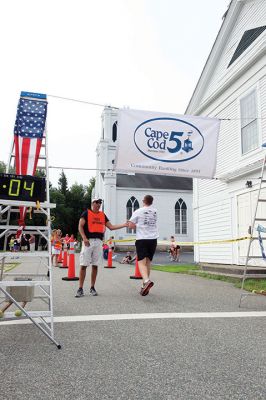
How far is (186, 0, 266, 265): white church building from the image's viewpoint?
1299 centimetres

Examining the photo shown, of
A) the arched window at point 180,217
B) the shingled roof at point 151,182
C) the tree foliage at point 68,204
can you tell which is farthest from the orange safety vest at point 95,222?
the tree foliage at point 68,204

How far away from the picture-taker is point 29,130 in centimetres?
509

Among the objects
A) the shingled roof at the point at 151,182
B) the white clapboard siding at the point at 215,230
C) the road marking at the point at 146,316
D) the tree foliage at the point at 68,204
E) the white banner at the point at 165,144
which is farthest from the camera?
the tree foliage at the point at 68,204

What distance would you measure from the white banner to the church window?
3159mm

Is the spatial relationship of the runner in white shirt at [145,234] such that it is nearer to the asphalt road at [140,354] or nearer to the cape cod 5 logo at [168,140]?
the asphalt road at [140,354]

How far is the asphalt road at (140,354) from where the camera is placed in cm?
278

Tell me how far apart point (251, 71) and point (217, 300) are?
9.63 metres

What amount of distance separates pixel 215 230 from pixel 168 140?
7357 millimetres

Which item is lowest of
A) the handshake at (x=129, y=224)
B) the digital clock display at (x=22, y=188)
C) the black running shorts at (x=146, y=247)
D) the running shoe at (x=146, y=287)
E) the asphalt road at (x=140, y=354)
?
the asphalt road at (x=140, y=354)

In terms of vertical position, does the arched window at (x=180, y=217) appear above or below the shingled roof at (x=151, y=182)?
below

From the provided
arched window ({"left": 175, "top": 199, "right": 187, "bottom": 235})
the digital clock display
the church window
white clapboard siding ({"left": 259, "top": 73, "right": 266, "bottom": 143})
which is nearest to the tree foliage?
arched window ({"left": 175, "top": 199, "right": 187, "bottom": 235})

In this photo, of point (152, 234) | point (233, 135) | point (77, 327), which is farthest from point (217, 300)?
point (233, 135)

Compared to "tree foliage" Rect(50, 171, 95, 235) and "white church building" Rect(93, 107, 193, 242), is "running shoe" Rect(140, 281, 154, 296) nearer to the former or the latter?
"white church building" Rect(93, 107, 193, 242)

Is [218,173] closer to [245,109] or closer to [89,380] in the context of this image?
[245,109]
